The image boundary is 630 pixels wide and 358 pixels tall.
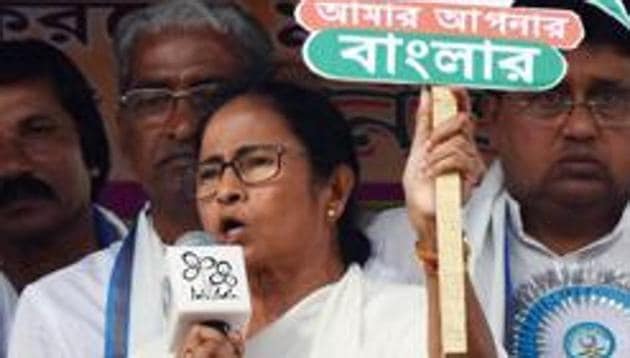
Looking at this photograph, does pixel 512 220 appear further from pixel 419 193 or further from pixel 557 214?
pixel 419 193

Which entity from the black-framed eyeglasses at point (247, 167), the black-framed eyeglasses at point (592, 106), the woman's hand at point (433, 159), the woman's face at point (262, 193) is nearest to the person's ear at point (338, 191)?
the woman's face at point (262, 193)

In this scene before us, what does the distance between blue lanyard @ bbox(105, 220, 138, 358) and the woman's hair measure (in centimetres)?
34

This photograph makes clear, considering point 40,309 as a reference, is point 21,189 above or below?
above

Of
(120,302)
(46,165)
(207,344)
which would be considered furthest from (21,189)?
(207,344)

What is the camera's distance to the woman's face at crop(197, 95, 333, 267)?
518 centimetres

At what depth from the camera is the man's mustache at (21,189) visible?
5.91 meters

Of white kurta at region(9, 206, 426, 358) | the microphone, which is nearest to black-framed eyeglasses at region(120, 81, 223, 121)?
white kurta at region(9, 206, 426, 358)

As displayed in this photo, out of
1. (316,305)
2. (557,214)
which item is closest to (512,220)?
(557,214)

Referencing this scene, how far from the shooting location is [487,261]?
18.4ft

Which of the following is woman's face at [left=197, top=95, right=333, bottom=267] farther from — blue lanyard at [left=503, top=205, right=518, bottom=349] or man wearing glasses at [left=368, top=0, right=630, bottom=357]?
blue lanyard at [left=503, top=205, right=518, bottom=349]

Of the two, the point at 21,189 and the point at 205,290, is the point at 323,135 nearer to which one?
the point at 205,290

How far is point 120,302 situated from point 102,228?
47 cm

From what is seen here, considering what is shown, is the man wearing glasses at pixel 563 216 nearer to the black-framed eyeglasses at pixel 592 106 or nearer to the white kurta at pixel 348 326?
the black-framed eyeglasses at pixel 592 106

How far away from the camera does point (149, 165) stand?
5746 millimetres
